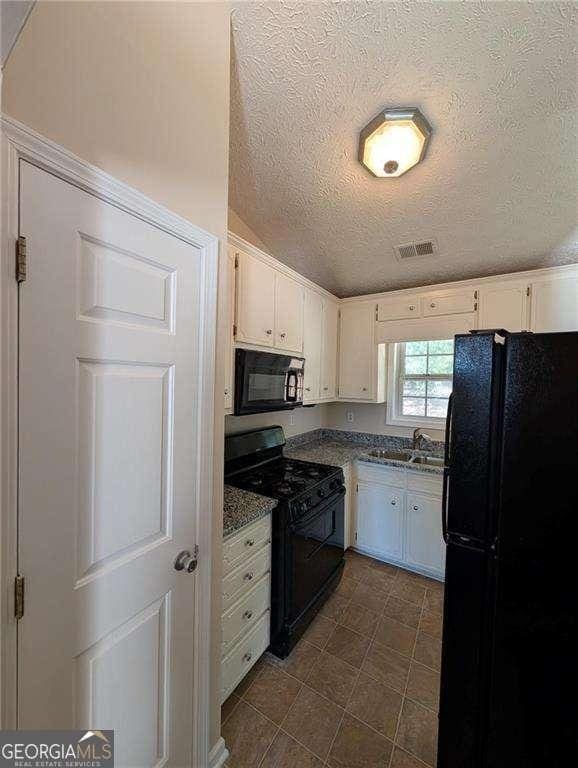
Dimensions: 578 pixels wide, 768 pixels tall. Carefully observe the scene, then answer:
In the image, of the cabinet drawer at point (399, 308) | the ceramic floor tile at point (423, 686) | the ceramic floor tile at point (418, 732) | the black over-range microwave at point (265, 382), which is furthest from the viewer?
the cabinet drawer at point (399, 308)

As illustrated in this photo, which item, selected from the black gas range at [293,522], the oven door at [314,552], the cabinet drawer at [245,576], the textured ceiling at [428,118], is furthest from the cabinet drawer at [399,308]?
the cabinet drawer at [245,576]

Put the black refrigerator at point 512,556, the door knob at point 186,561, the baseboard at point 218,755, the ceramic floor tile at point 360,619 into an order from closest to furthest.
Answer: the black refrigerator at point 512,556
the door knob at point 186,561
the baseboard at point 218,755
the ceramic floor tile at point 360,619

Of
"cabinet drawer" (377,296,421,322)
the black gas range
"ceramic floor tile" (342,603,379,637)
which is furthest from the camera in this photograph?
"cabinet drawer" (377,296,421,322)

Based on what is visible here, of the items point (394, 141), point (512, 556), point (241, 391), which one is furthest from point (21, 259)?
point (394, 141)

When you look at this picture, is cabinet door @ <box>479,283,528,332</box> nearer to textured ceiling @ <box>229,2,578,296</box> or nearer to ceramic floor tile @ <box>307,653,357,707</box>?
textured ceiling @ <box>229,2,578,296</box>

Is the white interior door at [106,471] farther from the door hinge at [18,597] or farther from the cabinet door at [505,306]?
the cabinet door at [505,306]

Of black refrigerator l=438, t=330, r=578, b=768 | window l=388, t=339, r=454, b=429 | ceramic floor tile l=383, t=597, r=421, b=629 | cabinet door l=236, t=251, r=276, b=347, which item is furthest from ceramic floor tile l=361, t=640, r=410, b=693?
cabinet door l=236, t=251, r=276, b=347

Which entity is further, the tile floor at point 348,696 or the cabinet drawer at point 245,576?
the cabinet drawer at point 245,576

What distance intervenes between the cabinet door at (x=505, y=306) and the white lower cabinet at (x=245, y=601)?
2310mm

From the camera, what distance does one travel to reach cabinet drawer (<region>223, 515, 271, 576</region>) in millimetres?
1413

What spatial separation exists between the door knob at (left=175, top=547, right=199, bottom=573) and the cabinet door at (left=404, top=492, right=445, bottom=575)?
2020mm

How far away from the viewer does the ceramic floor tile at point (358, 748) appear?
128 centimetres

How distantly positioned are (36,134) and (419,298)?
2.73 metres

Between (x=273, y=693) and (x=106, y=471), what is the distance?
1617 millimetres
